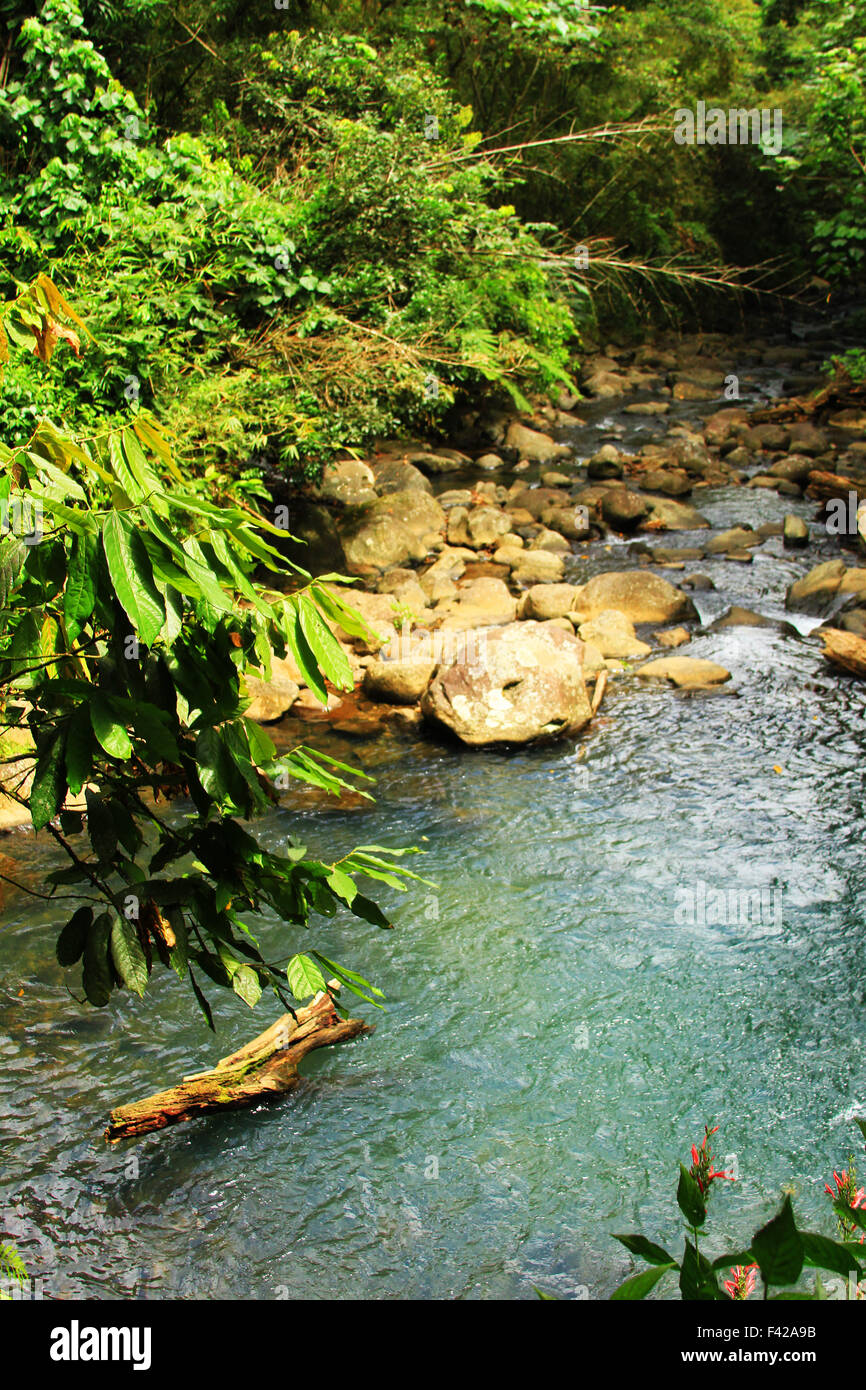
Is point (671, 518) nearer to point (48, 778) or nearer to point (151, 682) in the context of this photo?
point (151, 682)

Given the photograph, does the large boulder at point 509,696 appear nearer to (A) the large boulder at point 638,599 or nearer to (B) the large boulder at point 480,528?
(A) the large boulder at point 638,599

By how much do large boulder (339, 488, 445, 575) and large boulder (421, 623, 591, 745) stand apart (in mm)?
3930

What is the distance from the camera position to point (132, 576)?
1703mm

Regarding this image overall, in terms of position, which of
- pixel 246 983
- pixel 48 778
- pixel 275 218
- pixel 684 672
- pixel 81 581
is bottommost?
pixel 684 672

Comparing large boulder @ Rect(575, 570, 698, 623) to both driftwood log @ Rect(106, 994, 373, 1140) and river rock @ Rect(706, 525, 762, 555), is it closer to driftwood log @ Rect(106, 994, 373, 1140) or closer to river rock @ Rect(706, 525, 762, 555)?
river rock @ Rect(706, 525, 762, 555)

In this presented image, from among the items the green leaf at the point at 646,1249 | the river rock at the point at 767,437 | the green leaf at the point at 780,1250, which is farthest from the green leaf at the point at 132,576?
the river rock at the point at 767,437

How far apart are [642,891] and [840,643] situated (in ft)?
13.7

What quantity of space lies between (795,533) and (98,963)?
1182 cm

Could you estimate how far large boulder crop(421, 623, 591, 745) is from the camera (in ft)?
27.6

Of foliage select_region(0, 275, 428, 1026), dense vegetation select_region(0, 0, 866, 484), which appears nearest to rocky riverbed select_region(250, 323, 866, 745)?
dense vegetation select_region(0, 0, 866, 484)
